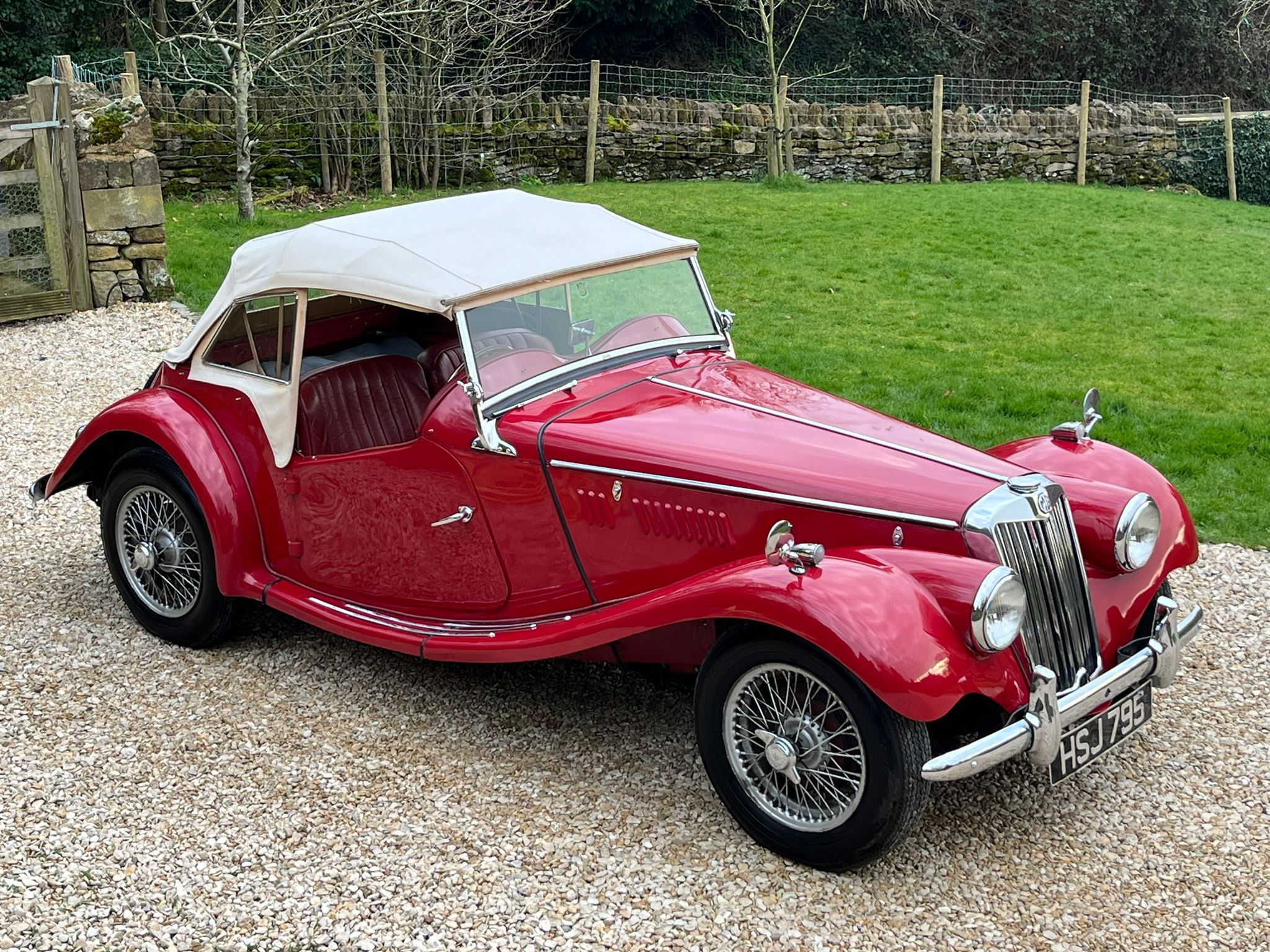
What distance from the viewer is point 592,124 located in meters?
19.8

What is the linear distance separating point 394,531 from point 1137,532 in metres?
2.86

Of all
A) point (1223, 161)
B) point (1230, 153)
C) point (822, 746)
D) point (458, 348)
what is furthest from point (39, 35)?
point (822, 746)

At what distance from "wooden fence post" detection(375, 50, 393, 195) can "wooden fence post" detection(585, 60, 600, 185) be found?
3.31 m

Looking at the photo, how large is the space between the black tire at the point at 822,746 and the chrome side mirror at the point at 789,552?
0.75ft

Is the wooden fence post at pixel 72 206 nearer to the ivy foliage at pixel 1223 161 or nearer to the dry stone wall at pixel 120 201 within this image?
the dry stone wall at pixel 120 201

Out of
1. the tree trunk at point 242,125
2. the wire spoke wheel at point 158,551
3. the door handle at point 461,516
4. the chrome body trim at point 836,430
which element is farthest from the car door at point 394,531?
the tree trunk at point 242,125

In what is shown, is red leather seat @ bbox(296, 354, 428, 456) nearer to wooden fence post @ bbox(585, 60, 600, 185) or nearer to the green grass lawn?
the green grass lawn

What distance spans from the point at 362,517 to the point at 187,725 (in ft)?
3.61

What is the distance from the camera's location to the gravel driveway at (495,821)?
3775 millimetres

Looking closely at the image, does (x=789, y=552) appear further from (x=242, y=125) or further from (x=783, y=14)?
(x=783, y=14)

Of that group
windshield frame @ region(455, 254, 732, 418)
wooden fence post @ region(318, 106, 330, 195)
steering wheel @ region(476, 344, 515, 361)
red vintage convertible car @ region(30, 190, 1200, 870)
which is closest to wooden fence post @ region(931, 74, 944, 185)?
wooden fence post @ region(318, 106, 330, 195)

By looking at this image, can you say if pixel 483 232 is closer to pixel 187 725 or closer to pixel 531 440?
pixel 531 440

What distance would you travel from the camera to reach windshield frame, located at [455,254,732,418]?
15.2 feet

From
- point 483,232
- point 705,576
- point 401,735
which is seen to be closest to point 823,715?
point 705,576
